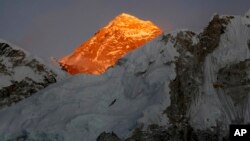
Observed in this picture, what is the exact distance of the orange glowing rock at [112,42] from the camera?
139500 mm

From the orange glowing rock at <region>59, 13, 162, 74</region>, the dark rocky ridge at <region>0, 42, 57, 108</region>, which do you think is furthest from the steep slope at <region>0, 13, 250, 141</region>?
the orange glowing rock at <region>59, 13, 162, 74</region>

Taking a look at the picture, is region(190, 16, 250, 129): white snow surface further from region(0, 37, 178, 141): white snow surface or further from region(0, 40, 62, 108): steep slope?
region(0, 40, 62, 108): steep slope

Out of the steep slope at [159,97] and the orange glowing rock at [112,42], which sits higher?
the orange glowing rock at [112,42]

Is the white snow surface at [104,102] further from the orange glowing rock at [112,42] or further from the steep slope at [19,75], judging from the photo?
the orange glowing rock at [112,42]

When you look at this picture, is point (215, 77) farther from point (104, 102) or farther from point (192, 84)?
point (104, 102)

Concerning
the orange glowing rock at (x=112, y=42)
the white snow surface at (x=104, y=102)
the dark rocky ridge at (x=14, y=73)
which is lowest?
the white snow surface at (x=104, y=102)

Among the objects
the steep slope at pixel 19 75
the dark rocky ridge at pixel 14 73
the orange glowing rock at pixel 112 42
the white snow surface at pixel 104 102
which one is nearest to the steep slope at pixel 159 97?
the white snow surface at pixel 104 102

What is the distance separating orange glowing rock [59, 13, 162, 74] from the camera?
13950cm

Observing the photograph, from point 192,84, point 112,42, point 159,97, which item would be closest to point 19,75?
point 159,97

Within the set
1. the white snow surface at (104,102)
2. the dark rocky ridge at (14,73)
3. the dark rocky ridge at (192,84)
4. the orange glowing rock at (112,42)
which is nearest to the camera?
the dark rocky ridge at (192,84)

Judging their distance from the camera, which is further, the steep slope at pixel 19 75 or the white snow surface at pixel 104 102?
the steep slope at pixel 19 75

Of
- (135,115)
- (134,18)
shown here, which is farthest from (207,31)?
(134,18)

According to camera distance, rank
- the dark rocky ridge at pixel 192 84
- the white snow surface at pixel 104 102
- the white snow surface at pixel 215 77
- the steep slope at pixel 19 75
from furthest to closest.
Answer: the steep slope at pixel 19 75, the white snow surface at pixel 104 102, the white snow surface at pixel 215 77, the dark rocky ridge at pixel 192 84

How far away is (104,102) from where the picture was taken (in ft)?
268
